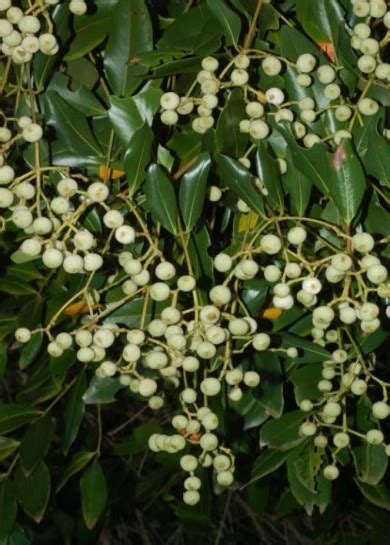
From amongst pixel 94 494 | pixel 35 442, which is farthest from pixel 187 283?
pixel 94 494

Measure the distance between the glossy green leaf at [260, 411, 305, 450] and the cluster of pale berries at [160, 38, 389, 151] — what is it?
0.43 m

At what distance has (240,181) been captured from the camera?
88 centimetres

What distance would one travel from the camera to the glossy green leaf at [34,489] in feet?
4.09

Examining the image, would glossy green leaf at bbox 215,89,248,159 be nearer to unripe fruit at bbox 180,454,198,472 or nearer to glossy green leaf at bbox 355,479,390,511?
unripe fruit at bbox 180,454,198,472

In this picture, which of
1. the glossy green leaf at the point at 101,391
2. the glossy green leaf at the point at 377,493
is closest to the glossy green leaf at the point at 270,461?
the glossy green leaf at the point at 377,493

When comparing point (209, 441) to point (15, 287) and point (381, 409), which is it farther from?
point (15, 287)

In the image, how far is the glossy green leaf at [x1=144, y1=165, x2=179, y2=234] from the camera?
0.88 m

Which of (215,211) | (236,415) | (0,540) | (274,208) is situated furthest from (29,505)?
(274,208)

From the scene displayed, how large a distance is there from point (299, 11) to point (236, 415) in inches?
21.7

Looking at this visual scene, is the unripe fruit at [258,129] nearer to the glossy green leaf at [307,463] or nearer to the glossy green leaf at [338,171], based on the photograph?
the glossy green leaf at [338,171]

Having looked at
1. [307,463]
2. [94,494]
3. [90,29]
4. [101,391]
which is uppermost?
[90,29]

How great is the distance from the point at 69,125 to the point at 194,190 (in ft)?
0.65

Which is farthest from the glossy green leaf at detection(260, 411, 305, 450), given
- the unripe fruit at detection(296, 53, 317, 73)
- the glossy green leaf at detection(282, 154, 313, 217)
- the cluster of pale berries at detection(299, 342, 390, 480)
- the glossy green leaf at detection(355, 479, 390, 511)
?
the unripe fruit at detection(296, 53, 317, 73)

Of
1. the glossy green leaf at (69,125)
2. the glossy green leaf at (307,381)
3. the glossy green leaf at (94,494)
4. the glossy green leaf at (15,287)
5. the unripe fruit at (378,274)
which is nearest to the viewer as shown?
the unripe fruit at (378,274)
